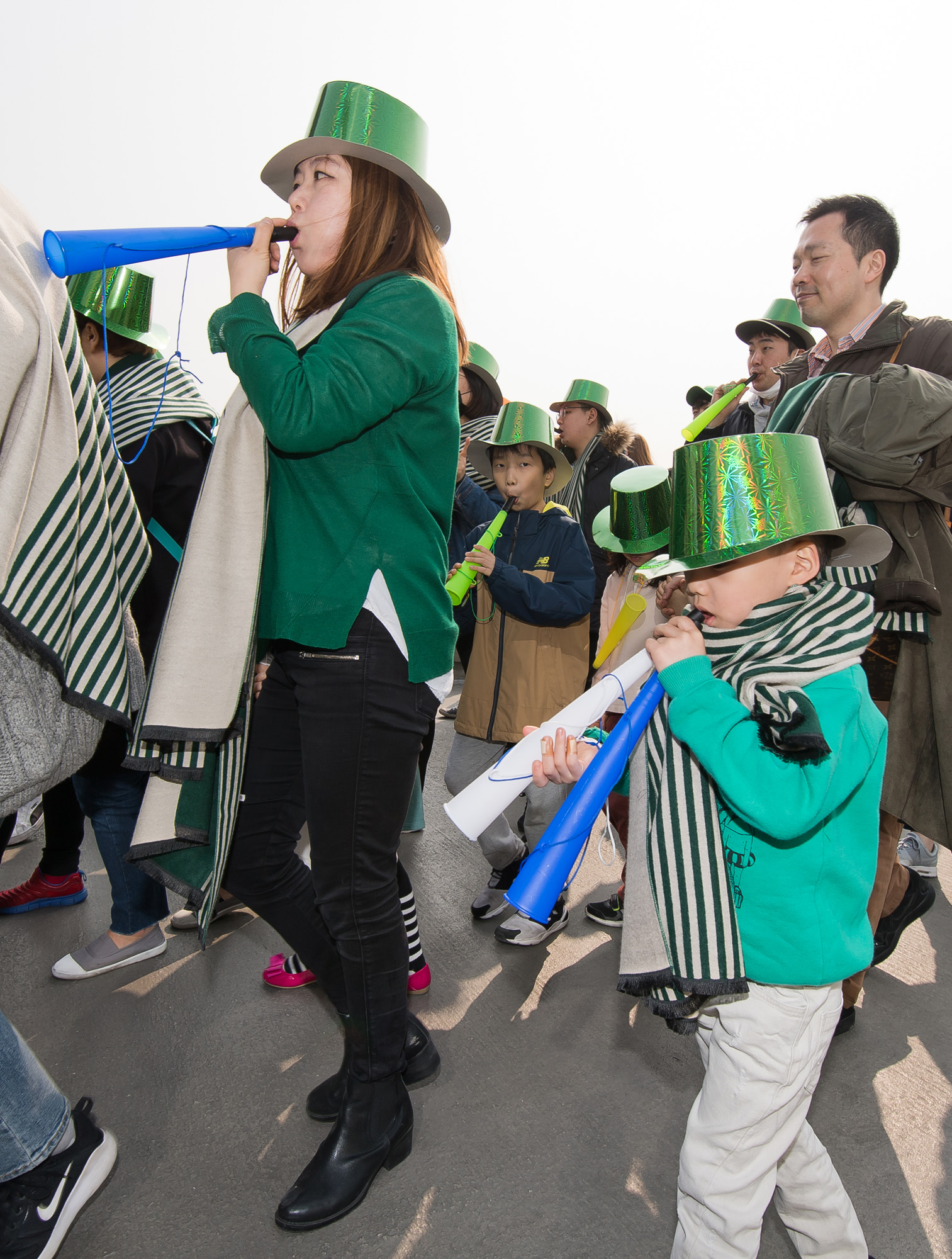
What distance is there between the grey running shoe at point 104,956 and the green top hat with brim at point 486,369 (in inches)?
125

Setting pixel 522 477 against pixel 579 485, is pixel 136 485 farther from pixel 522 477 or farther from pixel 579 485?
pixel 579 485

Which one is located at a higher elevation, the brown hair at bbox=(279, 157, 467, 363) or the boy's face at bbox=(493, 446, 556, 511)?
the brown hair at bbox=(279, 157, 467, 363)

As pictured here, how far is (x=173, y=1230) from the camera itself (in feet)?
5.65

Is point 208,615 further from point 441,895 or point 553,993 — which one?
point 441,895

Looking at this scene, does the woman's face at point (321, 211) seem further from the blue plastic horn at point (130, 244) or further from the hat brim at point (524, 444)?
the hat brim at point (524, 444)

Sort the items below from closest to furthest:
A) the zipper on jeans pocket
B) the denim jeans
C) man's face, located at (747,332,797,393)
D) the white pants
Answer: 1. the white pants
2. the denim jeans
3. the zipper on jeans pocket
4. man's face, located at (747,332,797,393)

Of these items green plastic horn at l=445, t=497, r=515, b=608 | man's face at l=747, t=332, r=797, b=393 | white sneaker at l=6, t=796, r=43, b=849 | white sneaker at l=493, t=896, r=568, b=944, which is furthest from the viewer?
man's face at l=747, t=332, r=797, b=393

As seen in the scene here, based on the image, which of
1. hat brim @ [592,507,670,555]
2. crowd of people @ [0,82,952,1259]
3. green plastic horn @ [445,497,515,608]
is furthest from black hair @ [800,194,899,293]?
green plastic horn @ [445,497,515,608]

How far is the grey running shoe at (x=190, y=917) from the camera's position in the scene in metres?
2.96

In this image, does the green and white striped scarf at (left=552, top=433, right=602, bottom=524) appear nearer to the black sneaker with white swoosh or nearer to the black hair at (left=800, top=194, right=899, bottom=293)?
the black hair at (left=800, top=194, right=899, bottom=293)

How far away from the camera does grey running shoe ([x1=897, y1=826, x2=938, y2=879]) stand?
342cm

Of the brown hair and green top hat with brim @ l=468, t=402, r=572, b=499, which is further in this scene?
green top hat with brim @ l=468, t=402, r=572, b=499

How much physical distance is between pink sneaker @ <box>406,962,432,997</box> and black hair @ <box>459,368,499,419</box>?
2971 mm

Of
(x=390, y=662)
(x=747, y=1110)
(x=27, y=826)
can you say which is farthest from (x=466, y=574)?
(x=27, y=826)
